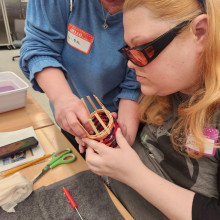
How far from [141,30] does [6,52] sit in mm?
4902

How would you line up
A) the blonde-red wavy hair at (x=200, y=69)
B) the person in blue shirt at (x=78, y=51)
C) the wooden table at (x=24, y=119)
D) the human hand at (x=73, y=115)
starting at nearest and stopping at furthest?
the blonde-red wavy hair at (x=200, y=69) → the human hand at (x=73, y=115) → the person in blue shirt at (x=78, y=51) → the wooden table at (x=24, y=119)

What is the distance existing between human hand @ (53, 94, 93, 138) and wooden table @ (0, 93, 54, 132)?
28 centimetres

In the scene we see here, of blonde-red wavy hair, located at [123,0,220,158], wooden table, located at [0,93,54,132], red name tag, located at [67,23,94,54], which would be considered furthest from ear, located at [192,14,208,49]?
wooden table, located at [0,93,54,132]

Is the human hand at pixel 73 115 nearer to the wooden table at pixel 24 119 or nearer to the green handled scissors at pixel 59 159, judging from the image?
the green handled scissors at pixel 59 159

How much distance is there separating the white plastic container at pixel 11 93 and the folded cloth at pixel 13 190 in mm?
472

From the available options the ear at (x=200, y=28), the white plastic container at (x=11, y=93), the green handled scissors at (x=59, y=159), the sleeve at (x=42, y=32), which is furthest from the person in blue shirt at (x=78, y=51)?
the ear at (x=200, y=28)

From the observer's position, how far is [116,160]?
1.84 feet

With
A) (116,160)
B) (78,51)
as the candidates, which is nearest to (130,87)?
(78,51)

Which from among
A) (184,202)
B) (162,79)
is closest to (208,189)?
(184,202)

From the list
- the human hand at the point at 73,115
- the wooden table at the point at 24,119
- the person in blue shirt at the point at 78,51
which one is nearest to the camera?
the human hand at the point at 73,115

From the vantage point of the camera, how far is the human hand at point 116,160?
56cm

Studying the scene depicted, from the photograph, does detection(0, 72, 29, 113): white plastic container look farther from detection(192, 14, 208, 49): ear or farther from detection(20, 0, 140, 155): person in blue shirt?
detection(192, 14, 208, 49): ear

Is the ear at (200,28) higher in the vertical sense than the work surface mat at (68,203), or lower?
higher

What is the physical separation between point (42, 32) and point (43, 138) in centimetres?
42
